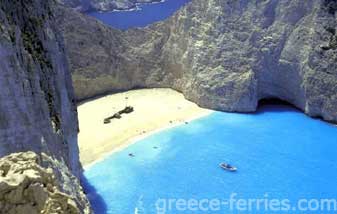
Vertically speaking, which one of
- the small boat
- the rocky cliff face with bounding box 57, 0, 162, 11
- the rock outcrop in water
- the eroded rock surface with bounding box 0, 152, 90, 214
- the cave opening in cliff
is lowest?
the rocky cliff face with bounding box 57, 0, 162, 11

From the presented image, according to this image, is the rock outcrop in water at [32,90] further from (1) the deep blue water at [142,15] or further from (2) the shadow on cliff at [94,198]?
(1) the deep blue water at [142,15]

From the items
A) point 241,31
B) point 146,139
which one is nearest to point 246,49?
point 241,31

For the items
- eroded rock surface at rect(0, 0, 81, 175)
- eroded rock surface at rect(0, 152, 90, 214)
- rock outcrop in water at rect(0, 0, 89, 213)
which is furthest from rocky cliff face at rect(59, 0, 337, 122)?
eroded rock surface at rect(0, 152, 90, 214)

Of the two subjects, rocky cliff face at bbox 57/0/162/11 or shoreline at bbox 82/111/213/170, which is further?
rocky cliff face at bbox 57/0/162/11

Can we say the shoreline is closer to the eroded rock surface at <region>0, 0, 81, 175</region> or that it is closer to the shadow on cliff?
the shadow on cliff

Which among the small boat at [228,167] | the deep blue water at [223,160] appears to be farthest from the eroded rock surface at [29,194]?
the small boat at [228,167]

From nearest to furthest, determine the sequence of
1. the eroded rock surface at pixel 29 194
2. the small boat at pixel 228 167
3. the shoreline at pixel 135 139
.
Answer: the eroded rock surface at pixel 29 194 < the small boat at pixel 228 167 < the shoreline at pixel 135 139
